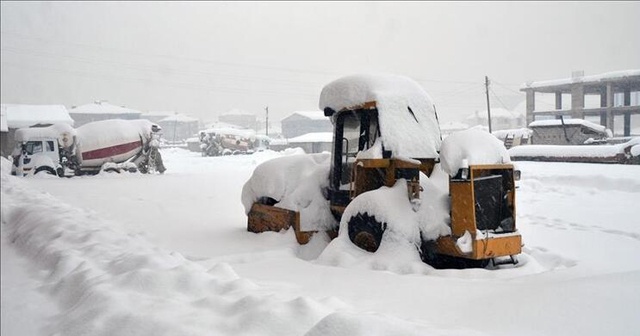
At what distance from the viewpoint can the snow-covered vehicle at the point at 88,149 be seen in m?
19.7

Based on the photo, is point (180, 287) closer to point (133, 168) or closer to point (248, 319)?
point (248, 319)

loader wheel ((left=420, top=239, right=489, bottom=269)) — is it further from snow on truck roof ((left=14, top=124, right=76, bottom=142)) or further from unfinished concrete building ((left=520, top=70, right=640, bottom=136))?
snow on truck roof ((left=14, top=124, right=76, bottom=142))

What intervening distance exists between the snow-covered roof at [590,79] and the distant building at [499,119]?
418 mm

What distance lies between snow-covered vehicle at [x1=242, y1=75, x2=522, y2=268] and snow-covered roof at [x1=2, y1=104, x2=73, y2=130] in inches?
696

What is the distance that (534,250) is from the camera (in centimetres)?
582

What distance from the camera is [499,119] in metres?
6.50

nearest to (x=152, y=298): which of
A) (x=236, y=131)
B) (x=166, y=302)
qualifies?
(x=166, y=302)

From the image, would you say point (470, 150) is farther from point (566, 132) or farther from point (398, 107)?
point (398, 107)

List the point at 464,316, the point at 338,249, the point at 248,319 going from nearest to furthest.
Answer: the point at 248,319, the point at 464,316, the point at 338,249

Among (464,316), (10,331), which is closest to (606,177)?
(464,316)

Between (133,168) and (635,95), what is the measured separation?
19.4m

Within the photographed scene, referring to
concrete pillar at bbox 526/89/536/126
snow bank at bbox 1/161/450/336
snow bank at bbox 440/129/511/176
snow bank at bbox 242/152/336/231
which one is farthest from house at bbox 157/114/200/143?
concrete pillar at bbox 526/89/536/126

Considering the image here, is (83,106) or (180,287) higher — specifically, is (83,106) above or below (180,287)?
above

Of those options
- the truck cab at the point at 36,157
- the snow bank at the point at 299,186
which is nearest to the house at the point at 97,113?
the truck cab at the point at 36,157
